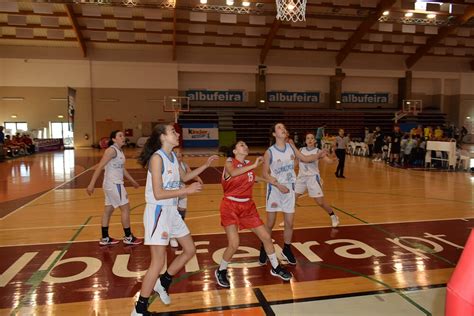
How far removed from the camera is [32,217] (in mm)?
7629

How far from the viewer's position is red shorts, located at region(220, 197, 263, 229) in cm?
420

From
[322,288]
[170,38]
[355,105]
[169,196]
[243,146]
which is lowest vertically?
[322,288]

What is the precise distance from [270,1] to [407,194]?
689 inches

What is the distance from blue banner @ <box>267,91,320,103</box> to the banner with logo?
19.1ft

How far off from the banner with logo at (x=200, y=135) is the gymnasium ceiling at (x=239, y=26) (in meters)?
6.11

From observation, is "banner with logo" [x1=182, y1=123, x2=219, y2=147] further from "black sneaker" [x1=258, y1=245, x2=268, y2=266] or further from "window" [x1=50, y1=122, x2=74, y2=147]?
"black sneaker" [x1=258, y1=245, x2=268, y2=266]

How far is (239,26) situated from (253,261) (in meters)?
24.6

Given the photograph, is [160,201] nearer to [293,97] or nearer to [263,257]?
[263,257]

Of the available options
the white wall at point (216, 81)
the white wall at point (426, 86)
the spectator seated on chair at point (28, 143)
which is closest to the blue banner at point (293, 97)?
the white wall at point (216, 81)

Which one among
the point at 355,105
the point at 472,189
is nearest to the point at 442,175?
the point at 472,189

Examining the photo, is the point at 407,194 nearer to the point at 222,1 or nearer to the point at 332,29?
the point at 222,1

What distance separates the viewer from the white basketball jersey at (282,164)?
189 inches

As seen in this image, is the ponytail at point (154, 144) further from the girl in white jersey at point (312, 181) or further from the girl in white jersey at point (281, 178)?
the girl in white jersey at point (312, 181)

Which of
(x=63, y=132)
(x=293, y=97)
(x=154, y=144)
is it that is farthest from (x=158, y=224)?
(x=293, y=97)
